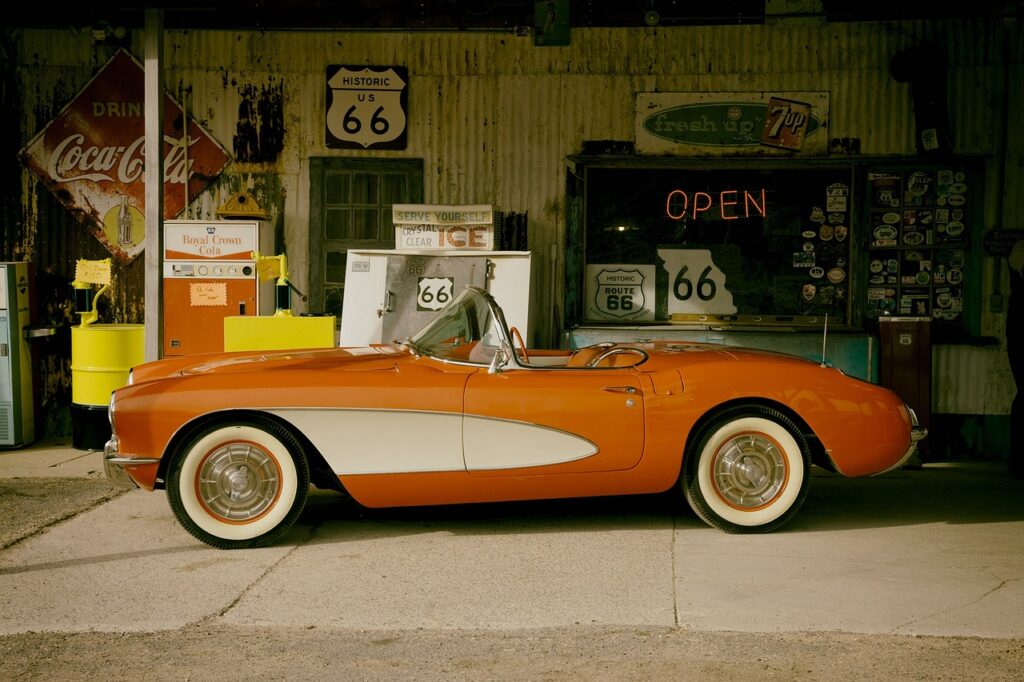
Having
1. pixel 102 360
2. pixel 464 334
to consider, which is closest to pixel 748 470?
pixel 464 334

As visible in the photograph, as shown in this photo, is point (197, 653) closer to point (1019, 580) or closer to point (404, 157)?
point (1019, 580)

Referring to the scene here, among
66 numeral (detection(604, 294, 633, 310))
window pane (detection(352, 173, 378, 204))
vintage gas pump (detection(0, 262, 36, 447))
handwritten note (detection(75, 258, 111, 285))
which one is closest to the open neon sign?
66 numeral (detection(604, 294, 633, 310))

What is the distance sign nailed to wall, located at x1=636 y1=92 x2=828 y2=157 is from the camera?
8609 millimetres

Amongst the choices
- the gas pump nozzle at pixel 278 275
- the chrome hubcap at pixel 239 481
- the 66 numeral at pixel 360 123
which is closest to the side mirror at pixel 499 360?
the chrome hubcap at pixel 239 481

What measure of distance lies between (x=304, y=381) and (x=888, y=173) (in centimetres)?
580

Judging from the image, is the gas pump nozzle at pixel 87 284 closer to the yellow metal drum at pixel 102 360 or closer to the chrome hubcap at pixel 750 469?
the yellow metal drum at pixel 102 360

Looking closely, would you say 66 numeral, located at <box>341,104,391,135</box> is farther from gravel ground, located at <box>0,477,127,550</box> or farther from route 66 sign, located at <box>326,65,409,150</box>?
gravel ground, located at <box>0,477,127,550</box>

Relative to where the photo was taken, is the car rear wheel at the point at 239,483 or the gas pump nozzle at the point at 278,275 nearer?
the car rear wheel at the point at 239,483

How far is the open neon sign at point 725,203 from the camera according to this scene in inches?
344

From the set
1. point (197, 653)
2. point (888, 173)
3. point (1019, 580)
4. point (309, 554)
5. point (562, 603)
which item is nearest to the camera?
point (197, 653)

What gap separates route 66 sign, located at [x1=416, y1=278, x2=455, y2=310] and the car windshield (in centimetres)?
248

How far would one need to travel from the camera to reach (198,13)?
8.73 meters

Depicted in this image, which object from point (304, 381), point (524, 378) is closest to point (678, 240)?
point (524, 378)

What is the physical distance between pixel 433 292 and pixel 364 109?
6.17ft
